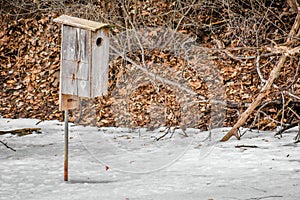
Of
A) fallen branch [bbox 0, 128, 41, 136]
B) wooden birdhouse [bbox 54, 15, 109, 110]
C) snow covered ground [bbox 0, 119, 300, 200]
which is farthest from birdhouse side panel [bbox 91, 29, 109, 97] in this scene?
fallen branch [bbox 0, 128, 41, 136]

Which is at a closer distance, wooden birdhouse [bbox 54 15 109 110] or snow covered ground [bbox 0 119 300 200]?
snow covered ground [bbox 0 119 300 200]

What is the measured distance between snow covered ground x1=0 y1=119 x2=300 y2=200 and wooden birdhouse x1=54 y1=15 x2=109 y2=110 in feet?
2.12

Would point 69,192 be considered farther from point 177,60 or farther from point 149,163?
point 177,60

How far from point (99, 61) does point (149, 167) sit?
1.01 metres

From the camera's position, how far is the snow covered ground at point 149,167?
2.96 metres

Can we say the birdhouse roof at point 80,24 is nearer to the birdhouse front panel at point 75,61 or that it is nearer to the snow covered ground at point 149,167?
the birdhouse front panel at point 75,61

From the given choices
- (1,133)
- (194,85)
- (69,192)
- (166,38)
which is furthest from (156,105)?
(69,192)

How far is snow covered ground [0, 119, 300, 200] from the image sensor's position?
9.70ft

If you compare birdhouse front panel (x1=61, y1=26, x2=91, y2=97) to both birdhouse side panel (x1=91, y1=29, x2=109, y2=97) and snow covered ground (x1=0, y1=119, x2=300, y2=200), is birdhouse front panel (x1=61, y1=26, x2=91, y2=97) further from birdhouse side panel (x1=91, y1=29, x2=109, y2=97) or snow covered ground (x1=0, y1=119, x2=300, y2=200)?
snow covered ground (x1=0, y1=119, x2=300, y2=200)

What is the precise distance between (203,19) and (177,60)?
87cm

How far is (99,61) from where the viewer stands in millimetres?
3256

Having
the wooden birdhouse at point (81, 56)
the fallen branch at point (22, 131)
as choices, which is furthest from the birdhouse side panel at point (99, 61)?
the fallen branch at point (22, 131)

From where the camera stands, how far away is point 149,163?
12.5 feet

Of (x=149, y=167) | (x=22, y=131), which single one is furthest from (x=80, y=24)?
(x=22, y=131)
